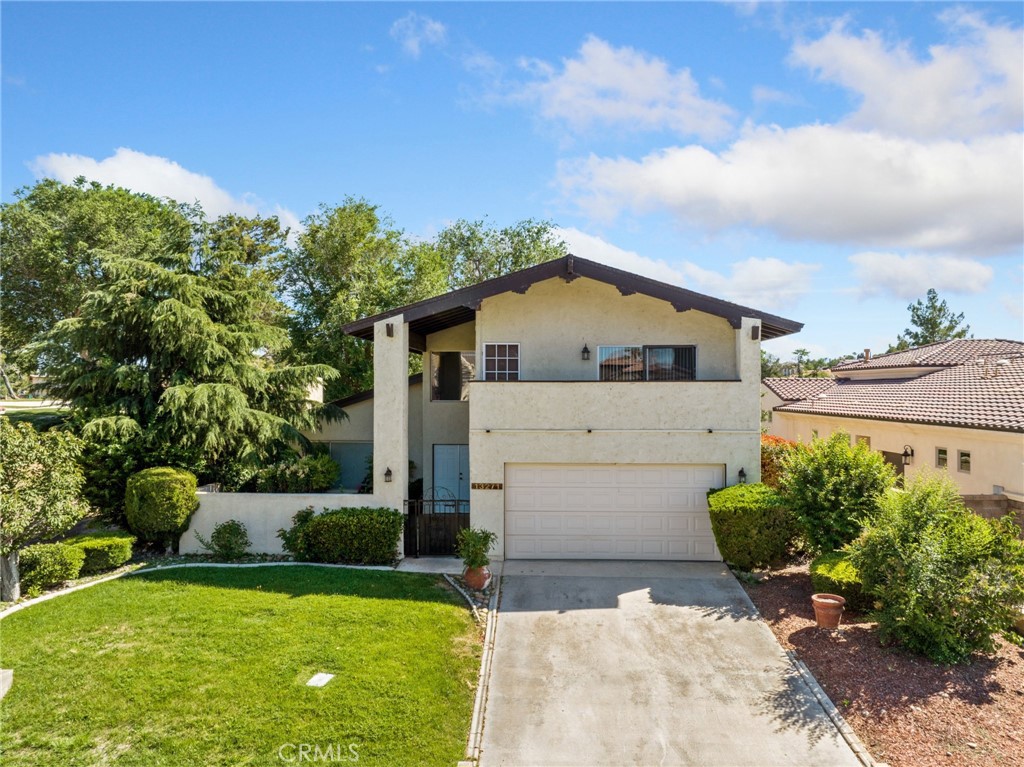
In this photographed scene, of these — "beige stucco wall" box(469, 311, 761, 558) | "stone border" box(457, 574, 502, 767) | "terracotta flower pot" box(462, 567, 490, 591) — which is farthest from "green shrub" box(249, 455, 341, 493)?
"stone border" box(457, 574, 502, 767)

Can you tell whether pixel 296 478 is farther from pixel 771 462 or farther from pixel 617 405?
pixel 771 462

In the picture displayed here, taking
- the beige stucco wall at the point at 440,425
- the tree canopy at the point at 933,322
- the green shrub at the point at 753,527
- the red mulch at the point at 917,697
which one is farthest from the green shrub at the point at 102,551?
the tree canopy at the point at 933,322

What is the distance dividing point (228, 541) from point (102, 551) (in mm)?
2525

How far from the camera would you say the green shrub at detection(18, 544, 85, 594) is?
1162 centimetres

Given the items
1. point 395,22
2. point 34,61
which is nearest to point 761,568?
point 395,22

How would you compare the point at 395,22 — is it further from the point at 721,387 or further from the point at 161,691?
the point at 161,691

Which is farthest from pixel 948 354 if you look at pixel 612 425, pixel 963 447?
pixel 612 425

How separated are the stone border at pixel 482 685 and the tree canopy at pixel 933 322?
6246 centimetres

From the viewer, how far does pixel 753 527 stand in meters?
12.3

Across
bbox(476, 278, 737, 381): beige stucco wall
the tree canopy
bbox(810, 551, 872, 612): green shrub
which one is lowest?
bbox(810, 551, 872, 612): green shrub

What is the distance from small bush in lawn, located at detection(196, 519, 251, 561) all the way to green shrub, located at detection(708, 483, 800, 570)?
36.7 ft

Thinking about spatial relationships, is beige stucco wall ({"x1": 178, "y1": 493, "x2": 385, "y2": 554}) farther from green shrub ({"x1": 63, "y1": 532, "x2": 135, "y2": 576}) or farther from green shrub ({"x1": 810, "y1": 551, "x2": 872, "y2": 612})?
green shrub ({"x1": 810, "y1": 551, "x2": 872, "y2": 612})

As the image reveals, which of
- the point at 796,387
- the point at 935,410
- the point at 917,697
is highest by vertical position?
the point at 796,387

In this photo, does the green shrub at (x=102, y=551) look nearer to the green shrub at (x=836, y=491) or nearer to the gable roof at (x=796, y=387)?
the green shrub at (x=836, y=491)
